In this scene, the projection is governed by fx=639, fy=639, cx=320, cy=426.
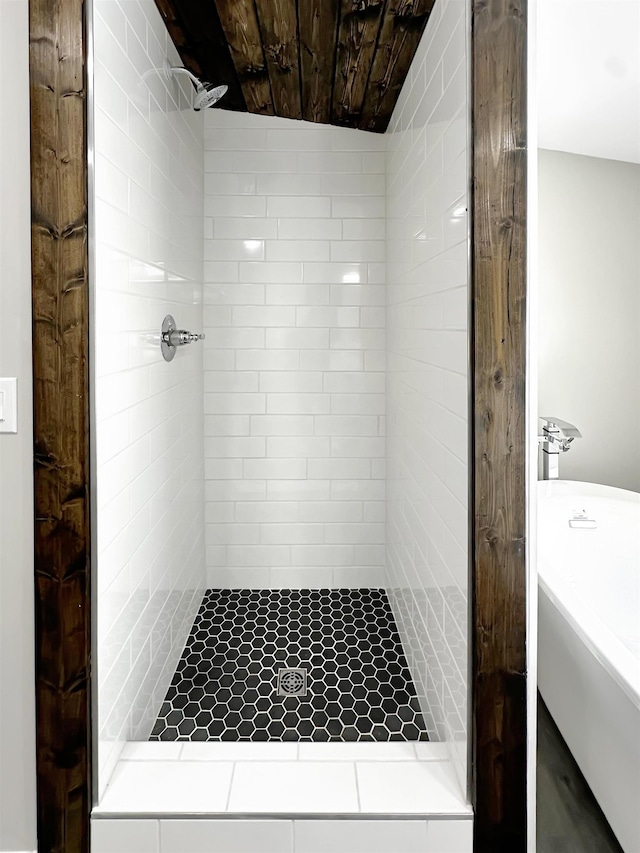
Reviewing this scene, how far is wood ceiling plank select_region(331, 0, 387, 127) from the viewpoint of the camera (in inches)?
71.7

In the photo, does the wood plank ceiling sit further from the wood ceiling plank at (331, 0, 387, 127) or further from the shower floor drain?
the shower floor drain

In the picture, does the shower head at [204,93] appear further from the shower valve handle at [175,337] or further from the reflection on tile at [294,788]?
the reflection on tile at [294,788]

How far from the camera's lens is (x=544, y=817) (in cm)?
176

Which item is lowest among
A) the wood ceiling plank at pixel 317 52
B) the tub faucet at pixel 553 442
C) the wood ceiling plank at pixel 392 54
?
the tub faucet at pixel 553 442

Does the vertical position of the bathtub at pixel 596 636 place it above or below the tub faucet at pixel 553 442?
below

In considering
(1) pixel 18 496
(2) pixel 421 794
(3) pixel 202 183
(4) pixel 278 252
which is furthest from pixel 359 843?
(3) pixel 202 183

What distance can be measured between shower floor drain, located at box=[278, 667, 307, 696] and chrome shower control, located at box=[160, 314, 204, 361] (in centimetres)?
114

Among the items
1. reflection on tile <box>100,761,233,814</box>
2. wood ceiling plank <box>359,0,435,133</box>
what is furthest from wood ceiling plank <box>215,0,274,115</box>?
reflection on tile <box>100,761,233,814</box>

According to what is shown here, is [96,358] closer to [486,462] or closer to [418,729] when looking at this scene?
[486,462]

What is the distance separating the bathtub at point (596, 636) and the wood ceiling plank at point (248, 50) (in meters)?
1.93

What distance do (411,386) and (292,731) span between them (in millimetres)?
1145

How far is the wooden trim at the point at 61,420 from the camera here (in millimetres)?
1334

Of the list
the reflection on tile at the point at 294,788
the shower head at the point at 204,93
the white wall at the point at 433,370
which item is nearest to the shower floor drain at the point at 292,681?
the white wall at the point at 433,370

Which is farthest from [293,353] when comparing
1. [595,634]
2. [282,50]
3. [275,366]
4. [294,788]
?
[294,788]
